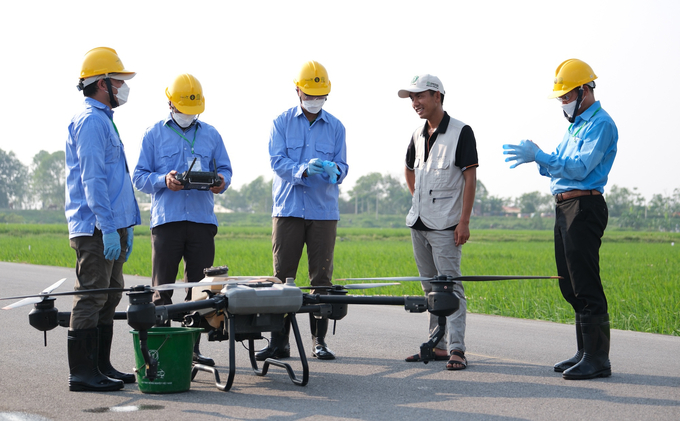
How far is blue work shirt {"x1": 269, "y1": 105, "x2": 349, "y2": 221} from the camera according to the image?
6383 mm

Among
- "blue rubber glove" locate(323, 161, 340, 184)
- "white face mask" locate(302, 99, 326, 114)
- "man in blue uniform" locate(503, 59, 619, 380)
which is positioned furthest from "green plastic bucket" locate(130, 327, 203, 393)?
"man in blue uniform" locate(503, 59, 619, 380)

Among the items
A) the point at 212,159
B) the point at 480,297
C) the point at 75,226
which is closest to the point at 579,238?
the point at 212,159

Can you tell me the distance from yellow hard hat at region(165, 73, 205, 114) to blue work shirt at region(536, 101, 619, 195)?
2.92 metres

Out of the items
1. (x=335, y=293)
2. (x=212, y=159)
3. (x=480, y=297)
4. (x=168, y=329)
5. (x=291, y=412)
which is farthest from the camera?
(x=480, y=297)

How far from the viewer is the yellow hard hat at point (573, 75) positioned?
18.7 ft

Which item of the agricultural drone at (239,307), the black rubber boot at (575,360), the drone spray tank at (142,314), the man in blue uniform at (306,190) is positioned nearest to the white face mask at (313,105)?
the man in blue uniform at (306,190)

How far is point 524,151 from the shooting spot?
18.2 feet

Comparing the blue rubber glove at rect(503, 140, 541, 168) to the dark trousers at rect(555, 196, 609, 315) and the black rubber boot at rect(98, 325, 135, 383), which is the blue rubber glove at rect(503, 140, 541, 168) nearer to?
the dark trousers at rect(555, 196, 609, 315)

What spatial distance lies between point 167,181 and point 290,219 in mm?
1226

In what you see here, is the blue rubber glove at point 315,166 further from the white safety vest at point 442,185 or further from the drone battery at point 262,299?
the drone battery at point 262,299

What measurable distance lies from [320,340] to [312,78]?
2.41 metres

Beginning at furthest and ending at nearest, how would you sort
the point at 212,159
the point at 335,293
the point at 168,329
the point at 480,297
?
the point at 480,297 → the point at 212,159 → the point at 335,293 → the point at 168,329

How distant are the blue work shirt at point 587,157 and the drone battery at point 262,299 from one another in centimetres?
230

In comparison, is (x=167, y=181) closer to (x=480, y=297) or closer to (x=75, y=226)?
(x=75, y=226)
